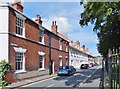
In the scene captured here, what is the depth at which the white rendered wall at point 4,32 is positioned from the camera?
850 inches

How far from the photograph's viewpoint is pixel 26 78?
1029 inches

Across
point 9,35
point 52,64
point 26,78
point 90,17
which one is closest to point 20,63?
point 26,78

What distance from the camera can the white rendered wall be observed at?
21578mm

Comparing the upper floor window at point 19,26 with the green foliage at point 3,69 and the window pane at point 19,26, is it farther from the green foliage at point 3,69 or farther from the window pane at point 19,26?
the green foliage at point 3,69

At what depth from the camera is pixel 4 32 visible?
21.7m

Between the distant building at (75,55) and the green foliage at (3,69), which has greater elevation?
the distant building at (75,55)

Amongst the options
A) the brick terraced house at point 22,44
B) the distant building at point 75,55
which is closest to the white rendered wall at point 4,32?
the brick terraced house at point 22,44

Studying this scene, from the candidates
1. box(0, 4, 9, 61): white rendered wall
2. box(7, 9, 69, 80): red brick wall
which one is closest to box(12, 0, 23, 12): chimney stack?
box(7, 9, 69, 80): red brick wall

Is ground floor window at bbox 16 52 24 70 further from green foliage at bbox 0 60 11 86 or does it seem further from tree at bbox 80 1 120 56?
tree at bbox 80 1 120 56

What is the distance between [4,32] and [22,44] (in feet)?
12.3

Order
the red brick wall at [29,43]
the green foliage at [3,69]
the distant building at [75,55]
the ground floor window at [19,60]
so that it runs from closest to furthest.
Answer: the green foliage at [3,69] < the red brick wall at [29,43] < the ground floor window at [19,60] < the distant building at [75,55]

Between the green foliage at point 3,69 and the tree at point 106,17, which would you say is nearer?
the tree at point 106,17

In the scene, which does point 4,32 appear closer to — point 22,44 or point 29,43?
point 22,44

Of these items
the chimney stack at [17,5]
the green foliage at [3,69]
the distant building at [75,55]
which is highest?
the chimney stack at [17,5]
